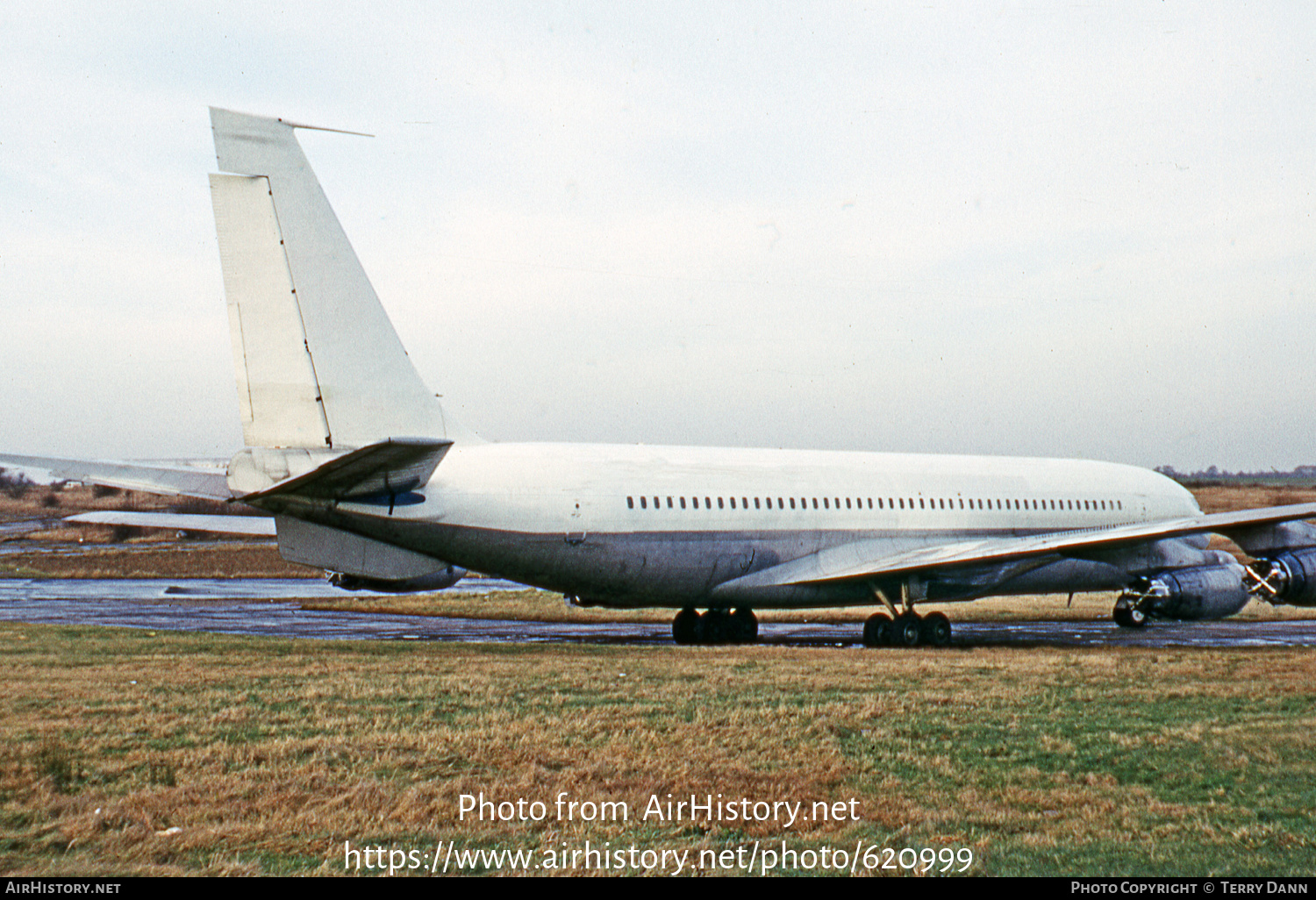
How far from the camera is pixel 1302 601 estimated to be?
70.8 ft

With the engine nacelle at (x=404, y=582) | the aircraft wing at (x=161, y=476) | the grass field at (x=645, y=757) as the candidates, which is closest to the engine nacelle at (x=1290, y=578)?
the grass field at (x=645, y=757)

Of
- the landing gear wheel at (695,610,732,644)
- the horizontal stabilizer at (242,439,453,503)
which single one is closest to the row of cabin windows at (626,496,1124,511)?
the landing gear wheel at (695,610,732,644)

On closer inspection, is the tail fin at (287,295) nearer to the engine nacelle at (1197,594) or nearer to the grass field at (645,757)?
the grass field at (645,757)

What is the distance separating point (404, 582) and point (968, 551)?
36.7ft

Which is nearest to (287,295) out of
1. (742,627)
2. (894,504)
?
(742,627)

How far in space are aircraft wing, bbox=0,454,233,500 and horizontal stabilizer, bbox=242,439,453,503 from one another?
259cm

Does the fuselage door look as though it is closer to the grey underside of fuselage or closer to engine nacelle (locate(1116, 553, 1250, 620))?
the grey underside of fuselage

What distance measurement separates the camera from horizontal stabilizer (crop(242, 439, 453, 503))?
13523 mm

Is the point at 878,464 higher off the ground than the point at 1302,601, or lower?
higher

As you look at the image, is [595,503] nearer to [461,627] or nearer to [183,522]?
[461,627]

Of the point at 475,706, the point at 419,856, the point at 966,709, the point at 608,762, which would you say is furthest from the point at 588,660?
the point at 419,856

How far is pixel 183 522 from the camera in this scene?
77.4 feet
